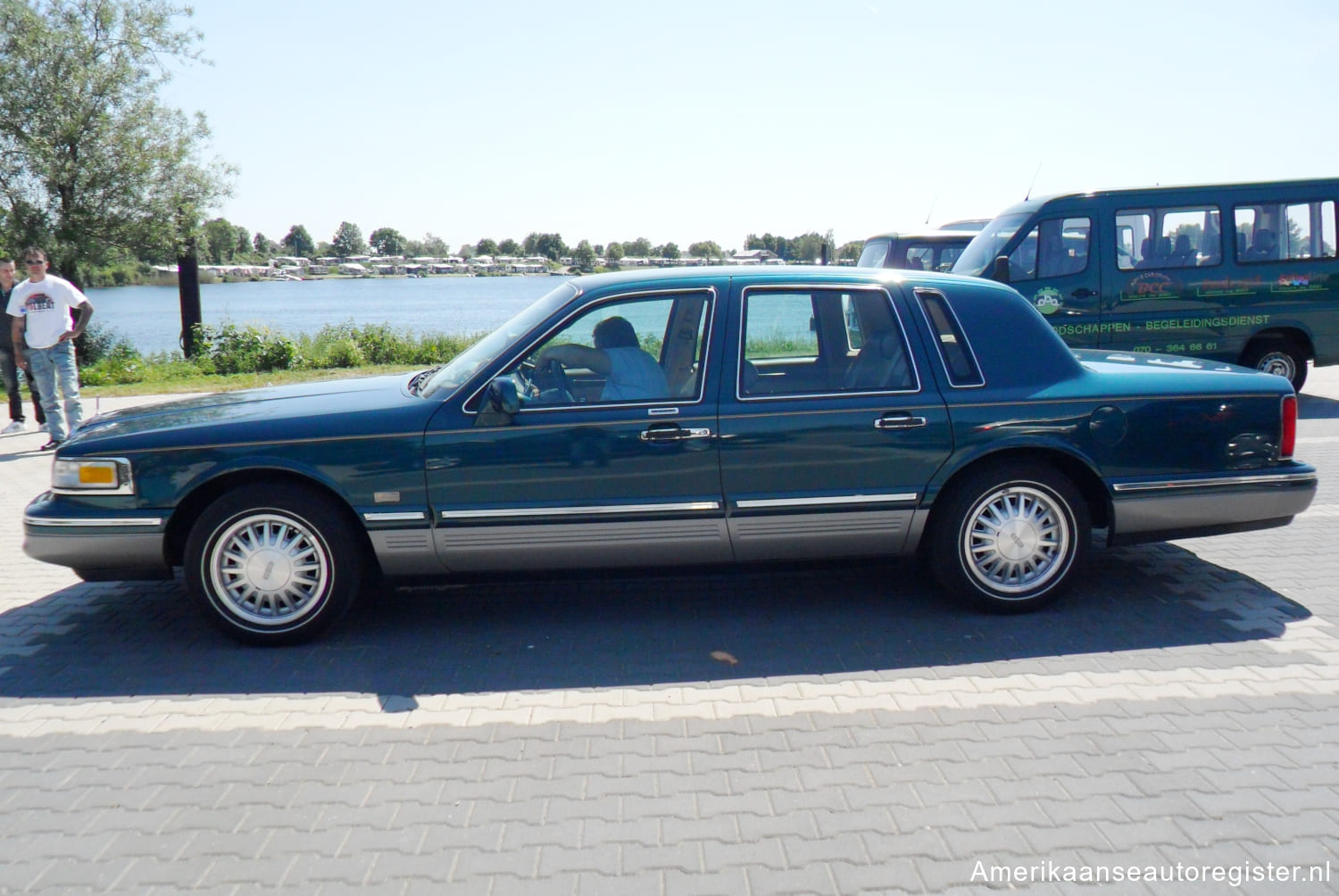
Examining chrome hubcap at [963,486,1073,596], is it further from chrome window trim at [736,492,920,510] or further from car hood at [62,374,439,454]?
car hood at [62,374,439,454]

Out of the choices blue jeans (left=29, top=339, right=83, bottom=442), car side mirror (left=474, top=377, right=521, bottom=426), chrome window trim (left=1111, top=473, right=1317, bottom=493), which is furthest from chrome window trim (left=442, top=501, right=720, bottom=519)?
blue jeans (left=29, top=339, right=83, bottom=442)

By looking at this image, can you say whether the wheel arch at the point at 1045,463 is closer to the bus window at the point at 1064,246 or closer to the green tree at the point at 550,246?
the bus window at the point at 1064,246

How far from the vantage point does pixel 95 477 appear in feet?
16.1

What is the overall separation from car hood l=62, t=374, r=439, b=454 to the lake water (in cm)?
834

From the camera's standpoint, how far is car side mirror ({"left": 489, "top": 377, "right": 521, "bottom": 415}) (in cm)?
479

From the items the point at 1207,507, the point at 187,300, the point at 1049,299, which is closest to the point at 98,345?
the point at 187,300

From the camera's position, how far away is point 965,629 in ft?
16.5

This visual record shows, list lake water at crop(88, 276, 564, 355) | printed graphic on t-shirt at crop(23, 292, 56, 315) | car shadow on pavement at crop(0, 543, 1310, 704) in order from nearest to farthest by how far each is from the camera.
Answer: car shadow on pavement at crop(0, 543, 1310, 704) → printed graphic on t-shirt at crop(23, 292, 56, 315) → lake water at crop(88, 276, 564, 355)

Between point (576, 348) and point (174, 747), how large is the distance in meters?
2.38

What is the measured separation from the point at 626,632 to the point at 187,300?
1636 cm

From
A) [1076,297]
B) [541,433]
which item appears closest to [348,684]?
[541,433]

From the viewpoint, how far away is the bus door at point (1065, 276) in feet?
37.2

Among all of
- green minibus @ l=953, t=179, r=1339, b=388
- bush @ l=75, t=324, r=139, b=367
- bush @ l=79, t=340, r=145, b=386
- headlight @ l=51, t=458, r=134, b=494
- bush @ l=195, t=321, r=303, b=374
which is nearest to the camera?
headlight @ l=51, t=458, r=134, b=494

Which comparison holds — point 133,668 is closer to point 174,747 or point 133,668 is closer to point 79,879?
point 174,747
